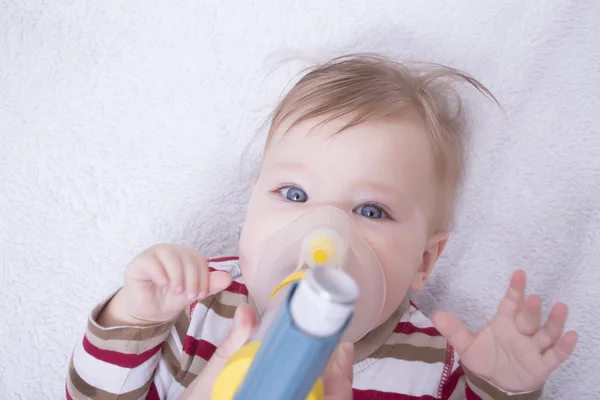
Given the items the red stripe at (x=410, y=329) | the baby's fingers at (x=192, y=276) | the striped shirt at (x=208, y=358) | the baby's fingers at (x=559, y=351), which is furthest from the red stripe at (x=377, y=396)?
the baby's fingers at (x=192, y=276)

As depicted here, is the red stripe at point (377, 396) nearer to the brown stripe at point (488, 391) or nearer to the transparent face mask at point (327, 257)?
the brown stripe at point (488, 391)

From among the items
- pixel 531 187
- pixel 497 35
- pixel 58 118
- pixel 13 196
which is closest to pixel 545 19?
pixel 497 35

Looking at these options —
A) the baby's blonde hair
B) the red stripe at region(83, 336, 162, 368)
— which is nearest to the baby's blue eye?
the baby's blonde hair

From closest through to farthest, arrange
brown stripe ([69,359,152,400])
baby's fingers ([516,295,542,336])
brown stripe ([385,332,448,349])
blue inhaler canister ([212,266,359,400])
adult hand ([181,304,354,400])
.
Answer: blue inhaler canister ([212,266,359,400]), adult hand ([181,304,354,400]), baby's fingers ([516,295,542,336]), brown stripe ([69,359,152,400]), brown stripe ([385,332,448,349])

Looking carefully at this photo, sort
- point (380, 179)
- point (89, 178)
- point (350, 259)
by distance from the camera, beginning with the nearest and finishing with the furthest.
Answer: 1. point (350, 259)
2. point (380, 179)
3. point (89, 178)

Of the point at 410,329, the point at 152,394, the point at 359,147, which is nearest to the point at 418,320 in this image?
the point at 410,329

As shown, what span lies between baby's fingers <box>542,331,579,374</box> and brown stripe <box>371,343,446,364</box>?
0.66 ft

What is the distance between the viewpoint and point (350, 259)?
2.54 ft

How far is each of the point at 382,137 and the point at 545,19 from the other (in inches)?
18.7

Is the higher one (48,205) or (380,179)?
(380,179)

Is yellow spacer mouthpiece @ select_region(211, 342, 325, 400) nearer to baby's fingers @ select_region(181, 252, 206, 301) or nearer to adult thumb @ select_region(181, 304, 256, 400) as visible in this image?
adult thumb @ select_region(181, 304, 256, 400)

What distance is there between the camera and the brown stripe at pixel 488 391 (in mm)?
883

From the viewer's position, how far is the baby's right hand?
84 centimetres

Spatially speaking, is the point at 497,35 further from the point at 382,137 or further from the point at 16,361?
the point at 16,361
